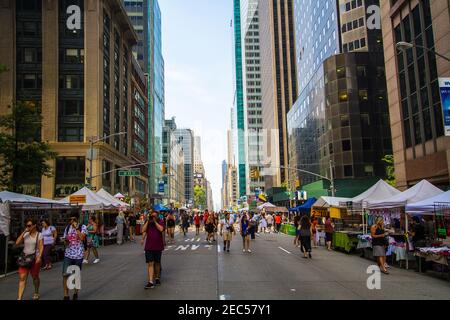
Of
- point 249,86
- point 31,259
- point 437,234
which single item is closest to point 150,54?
point 249,86

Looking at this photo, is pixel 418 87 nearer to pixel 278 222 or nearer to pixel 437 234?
pixel 437 234

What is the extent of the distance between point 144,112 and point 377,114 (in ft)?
154

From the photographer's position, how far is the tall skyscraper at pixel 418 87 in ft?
86.8

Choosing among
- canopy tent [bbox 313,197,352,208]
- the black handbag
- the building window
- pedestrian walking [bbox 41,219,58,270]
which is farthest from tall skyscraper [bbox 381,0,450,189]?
the black handbag

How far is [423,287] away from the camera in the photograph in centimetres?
1141

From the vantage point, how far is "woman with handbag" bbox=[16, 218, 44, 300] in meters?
9.45

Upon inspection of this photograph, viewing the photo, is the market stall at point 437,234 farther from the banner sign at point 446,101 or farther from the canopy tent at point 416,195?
the banner sign at point 446,101

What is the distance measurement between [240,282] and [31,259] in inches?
210

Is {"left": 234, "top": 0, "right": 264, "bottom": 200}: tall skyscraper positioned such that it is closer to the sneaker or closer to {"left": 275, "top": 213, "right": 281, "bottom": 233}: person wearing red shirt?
{"left": 275, "top": 213, "right": 281, "bottom": 233}: person wearing red shirt

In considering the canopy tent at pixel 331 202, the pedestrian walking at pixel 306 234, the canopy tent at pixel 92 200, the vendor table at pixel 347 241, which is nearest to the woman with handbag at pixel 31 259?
the pedestrian walking at pixel 306 234

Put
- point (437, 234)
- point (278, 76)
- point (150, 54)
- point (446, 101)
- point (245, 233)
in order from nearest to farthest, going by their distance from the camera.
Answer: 1. point (446, 101)
2. point (437, 234)
3. point (245, 233)
4. point (150, 54)
5. point (278, 76)

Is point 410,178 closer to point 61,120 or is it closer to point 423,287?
point 423,287

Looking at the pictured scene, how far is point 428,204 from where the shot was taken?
1562 cm

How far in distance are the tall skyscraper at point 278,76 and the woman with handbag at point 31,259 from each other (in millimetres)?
114070
